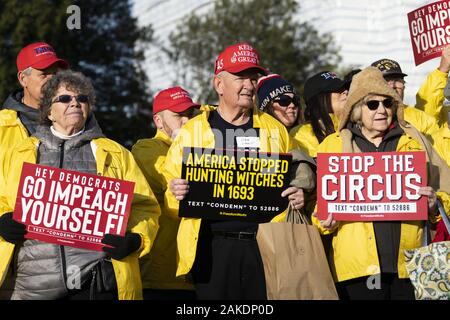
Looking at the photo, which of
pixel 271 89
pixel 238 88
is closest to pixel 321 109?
pixel 271 89

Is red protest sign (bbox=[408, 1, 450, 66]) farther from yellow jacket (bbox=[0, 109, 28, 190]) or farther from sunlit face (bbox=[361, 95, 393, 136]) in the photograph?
yellow jacket (bbox=[0, 109, 28, 190])

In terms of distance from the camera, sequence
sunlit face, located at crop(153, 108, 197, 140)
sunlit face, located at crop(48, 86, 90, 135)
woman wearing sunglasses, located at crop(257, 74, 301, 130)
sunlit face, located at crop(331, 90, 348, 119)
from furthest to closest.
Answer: sunlit face, located at crop(153, 108, 197, 140) → woman wearing sunglasses, located at crop(257, 74, 301, 130) → sunlit face, located at crop(331, 90, 348, 119) → sunlit face, located at crop(48, 86, 90, 135)

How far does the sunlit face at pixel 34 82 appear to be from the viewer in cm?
929

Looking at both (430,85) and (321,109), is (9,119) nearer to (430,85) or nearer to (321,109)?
(321,109)

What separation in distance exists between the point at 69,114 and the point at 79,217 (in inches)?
31.1

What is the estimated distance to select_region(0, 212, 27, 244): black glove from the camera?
297 inches

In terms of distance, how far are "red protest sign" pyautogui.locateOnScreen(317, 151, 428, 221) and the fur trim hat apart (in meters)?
0.41

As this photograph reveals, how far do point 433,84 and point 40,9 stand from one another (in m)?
28.1

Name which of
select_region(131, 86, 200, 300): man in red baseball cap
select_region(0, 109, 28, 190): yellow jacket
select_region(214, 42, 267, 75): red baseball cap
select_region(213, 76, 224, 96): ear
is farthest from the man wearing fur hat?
select_region(0, 109, 28, 190): yellow jacket

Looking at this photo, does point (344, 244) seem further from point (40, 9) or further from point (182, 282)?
point (40, 9)

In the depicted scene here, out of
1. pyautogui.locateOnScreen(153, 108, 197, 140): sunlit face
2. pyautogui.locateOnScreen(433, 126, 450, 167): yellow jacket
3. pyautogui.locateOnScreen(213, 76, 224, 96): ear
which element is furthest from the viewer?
pyautogui.locateOnScreen(153, 108, 197, 140): sunlit face

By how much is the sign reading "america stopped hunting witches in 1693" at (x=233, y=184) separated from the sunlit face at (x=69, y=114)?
790 millimetres

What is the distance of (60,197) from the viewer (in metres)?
7.67

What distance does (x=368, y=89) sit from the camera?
8.16m
